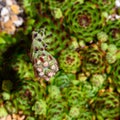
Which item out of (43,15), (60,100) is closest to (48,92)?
(60,100)

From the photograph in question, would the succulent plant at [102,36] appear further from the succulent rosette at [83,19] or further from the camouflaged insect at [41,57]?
the camouflaged insect at [41,57]

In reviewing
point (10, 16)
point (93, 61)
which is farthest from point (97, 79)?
point (10, 16)

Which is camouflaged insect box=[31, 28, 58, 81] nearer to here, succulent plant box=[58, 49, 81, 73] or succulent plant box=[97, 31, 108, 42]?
succulent plant box=[58, 49, 81, 73]

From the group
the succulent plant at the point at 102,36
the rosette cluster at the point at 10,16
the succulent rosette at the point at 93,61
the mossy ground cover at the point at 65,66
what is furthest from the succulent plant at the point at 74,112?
the rosette cluster at the point at 10,16

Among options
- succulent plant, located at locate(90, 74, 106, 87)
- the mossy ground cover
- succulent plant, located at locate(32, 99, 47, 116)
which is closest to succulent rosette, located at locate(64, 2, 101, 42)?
the mossy ground cover

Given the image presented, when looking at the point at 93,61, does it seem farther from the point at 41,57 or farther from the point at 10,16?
the point at 10,16
